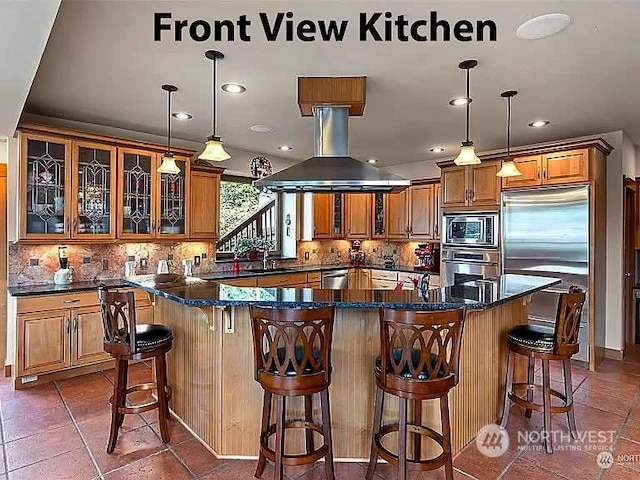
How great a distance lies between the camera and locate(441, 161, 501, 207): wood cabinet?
5.09 meters

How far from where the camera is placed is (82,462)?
8.43 ft

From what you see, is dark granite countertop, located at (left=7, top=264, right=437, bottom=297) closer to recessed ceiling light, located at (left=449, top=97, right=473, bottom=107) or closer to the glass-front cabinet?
the glass-front cabinet

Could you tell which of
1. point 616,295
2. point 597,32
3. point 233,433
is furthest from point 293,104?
point 616,295

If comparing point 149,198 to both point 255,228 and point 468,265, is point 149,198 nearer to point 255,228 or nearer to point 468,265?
point 255,228

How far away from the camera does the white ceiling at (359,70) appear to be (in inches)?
90.4

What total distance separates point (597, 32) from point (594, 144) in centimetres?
228

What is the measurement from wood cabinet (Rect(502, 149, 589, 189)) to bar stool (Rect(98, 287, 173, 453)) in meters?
4.19

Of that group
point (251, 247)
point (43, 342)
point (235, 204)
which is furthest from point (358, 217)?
point (43, 342)

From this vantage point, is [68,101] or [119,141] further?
[119,141]

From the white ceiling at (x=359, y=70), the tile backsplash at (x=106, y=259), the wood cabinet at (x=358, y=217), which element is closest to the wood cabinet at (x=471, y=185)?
the white ceiling at (x=359, y=70)

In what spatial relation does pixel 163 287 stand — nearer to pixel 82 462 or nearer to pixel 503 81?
pixel 82 462

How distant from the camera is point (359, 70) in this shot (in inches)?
119

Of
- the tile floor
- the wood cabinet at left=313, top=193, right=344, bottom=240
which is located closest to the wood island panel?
the tile floor

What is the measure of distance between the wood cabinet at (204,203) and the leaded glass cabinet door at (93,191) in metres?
0.95
